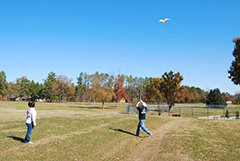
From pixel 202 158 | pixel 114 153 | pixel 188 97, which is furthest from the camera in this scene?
pixel 188 97

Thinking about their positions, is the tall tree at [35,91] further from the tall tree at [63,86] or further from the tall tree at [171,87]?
the tall tree at [171,87]

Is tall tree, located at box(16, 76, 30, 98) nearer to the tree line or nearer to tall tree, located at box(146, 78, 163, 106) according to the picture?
the tree line

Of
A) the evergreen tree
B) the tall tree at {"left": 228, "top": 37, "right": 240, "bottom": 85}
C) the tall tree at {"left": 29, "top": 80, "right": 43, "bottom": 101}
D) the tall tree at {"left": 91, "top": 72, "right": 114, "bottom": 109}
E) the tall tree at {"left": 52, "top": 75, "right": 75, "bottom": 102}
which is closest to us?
the tall tree at {"left": 228, "top": 37, "right": 240, "bottom": 85}

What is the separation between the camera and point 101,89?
5062 centimetres

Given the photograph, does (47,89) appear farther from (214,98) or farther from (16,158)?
(16,158)

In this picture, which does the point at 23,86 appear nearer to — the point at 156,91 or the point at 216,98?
the point at 156,91

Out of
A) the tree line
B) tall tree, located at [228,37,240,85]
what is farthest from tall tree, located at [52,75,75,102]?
tall tree, located at [228,37,240,85]

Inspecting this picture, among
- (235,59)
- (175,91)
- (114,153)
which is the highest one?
(235,59)

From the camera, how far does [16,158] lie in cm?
741

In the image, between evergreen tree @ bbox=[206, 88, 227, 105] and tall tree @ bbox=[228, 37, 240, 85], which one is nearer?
tall tree @ bbox=[228, 37, 240, 85]

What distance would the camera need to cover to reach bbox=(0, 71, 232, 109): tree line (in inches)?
2007

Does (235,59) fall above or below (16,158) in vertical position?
above

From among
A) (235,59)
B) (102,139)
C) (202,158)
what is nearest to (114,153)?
(102,139)

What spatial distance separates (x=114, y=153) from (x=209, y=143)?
5.47 metres
